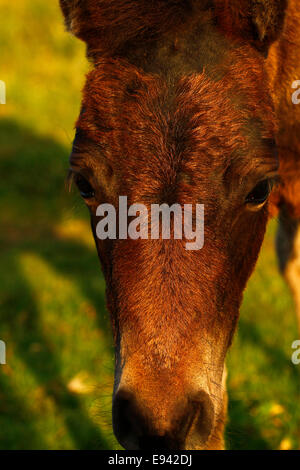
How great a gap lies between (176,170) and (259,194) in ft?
1.50

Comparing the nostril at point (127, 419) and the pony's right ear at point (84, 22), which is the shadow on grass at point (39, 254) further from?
the pony's right ear at point (84, 22)

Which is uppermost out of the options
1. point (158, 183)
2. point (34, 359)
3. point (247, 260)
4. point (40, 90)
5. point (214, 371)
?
point (40, 90)

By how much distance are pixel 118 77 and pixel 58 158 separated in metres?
8.39

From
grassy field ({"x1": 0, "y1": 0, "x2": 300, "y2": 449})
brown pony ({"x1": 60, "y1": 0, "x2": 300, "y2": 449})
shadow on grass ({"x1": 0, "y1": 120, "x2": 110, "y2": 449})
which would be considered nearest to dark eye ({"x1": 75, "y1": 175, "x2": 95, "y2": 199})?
brown pony ({"x1": 60, "y1": 0, "x2": 300, "y2": 449})

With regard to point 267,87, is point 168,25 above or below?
above

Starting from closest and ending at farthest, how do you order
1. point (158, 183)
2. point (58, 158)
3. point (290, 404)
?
point (158, 183) → point (290, 404) → point (58, 158)

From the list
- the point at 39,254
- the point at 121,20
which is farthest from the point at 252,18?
the point at 39,254

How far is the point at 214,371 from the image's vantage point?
2650 millimetres

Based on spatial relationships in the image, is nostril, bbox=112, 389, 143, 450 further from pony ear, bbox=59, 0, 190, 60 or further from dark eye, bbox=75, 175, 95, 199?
pony ear, bbox=59, 0, 190, 60

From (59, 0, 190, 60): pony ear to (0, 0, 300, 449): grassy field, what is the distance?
604 millimetres

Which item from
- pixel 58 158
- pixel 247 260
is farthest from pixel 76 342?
pixel 58 158

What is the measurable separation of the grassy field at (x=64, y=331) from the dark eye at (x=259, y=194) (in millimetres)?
1022

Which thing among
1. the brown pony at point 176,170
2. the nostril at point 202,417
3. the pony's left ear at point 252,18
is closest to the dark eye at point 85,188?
the brown pony at point 176,170
